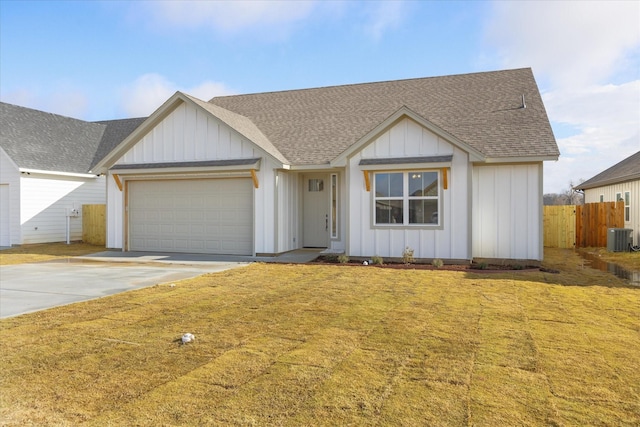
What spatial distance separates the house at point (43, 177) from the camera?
18781 mm

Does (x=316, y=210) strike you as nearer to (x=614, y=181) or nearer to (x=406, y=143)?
(x=406, y=143)

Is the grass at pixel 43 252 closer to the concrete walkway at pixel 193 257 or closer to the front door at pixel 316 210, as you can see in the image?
the concrete walkway at pixel 193 257

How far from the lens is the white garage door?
49.6 ft

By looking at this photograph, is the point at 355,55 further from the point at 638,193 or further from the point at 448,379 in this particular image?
the point at 448,379

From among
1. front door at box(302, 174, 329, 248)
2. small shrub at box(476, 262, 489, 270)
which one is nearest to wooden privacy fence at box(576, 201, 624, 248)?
small shrub at box(476, 262, 489, 270)

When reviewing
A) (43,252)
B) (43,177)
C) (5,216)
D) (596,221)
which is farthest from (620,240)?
(5,216)

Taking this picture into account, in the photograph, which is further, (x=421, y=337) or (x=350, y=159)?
(x=350, y=159)

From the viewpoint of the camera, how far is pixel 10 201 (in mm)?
18906

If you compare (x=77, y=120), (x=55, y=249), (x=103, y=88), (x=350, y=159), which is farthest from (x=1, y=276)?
(x=77, y=120)

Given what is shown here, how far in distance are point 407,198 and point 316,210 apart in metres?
4.37

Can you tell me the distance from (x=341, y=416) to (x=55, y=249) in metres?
17.8

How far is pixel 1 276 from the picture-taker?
1078 cm

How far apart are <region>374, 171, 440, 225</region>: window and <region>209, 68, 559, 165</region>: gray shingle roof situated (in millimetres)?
1916

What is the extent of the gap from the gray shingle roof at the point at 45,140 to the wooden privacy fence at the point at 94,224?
86.8 inches
